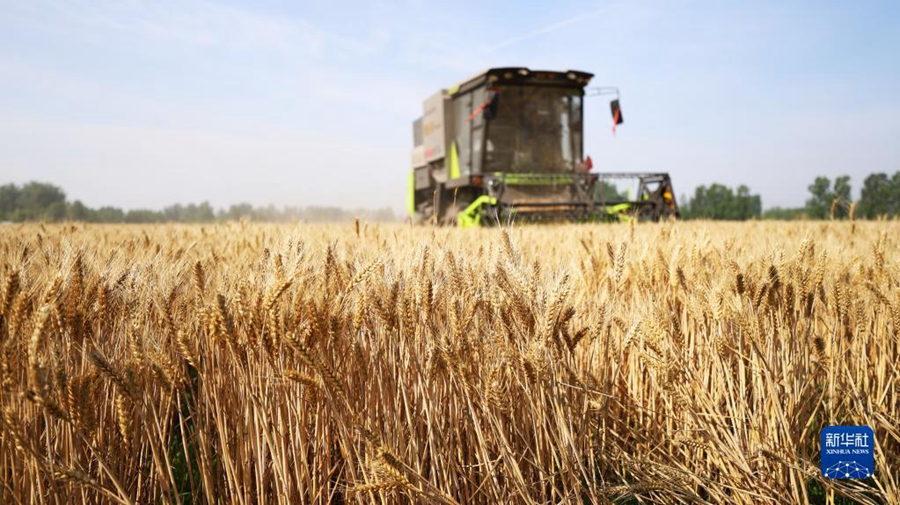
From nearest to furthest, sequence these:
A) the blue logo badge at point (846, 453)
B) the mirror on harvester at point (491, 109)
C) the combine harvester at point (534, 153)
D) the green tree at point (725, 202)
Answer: the blue logo badge at point (846, 453)
the mirror on harvester at point (491, 109)
the combine harvester at point (534, 153)
the green tree at point (725, 202)

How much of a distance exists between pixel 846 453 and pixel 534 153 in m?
10.4

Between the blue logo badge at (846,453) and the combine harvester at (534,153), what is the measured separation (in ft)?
28.1

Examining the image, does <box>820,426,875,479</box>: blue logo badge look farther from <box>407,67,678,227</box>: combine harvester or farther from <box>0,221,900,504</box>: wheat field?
<box>407,67,678,227</box>: combine harvester

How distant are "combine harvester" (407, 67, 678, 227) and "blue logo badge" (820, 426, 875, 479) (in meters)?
8.56

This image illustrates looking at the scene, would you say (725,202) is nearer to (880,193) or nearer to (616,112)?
(880,193)

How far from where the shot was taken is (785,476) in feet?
5.17

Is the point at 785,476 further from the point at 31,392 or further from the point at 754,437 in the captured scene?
the point at 31,392

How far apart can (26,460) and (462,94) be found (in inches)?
450

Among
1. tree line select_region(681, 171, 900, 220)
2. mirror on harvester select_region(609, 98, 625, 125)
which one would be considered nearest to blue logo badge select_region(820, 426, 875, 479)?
mirror on harvester select_region(609, 98, 625, 125)

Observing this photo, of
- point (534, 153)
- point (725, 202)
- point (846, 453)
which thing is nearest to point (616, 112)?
point (534, 153)

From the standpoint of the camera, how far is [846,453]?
170 centimetres

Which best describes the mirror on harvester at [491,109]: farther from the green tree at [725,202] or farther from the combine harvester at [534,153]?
the green tree at [725,202]

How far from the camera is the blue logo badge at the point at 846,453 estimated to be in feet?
5.50

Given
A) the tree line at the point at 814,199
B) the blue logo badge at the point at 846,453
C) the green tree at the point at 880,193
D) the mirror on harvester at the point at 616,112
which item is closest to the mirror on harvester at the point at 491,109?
the mirror on harvester at the point at 616,112
